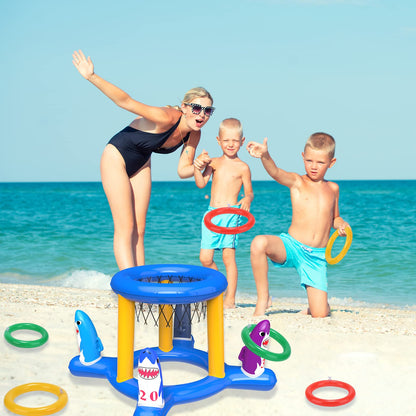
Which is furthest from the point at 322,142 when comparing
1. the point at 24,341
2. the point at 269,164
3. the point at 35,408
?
the point at 35,408

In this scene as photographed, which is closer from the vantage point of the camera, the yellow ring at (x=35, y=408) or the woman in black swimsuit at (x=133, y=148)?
the yellow ring at (x=35, y=408)

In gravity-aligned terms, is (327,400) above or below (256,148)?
below

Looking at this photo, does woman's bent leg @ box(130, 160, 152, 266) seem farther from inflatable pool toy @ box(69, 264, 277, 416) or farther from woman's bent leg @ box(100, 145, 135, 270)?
inflatable pool toy @ box(69, 264, 277, 416)

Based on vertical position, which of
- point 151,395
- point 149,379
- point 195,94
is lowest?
point 151,395

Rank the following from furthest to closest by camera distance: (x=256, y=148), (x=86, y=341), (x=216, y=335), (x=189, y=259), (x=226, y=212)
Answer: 1. (x=189, y=259)
2. (x=226, y=212)
3. (x=256, y=148)
4. (x=86, y=341)
5. (x=216, y=335)

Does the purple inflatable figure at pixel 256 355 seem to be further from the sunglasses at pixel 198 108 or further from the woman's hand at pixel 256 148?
the sunglasses at pixel 198 108

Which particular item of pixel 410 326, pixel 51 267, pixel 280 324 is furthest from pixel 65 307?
pixel 51 267

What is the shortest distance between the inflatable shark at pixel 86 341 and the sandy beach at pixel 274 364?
0.44ft

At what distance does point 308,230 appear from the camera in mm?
4461

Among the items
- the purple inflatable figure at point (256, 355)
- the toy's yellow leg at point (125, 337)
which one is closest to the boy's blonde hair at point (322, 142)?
the purple inflatable figure at point (256, 355)

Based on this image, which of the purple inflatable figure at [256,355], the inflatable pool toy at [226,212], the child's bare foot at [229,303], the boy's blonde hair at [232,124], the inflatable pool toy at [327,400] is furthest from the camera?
the child's bare foot at [229,303]

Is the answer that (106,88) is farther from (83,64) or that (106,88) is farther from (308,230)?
(308,230)

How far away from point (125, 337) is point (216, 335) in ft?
1.78

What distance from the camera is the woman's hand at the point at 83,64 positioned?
4047 millimetres
